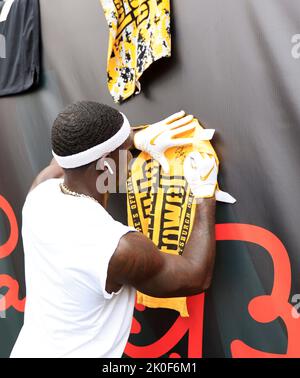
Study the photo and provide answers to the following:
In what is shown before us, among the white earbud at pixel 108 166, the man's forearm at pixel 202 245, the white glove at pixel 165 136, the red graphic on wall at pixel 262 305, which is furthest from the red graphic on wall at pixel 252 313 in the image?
the white earbud at pixel 108 166

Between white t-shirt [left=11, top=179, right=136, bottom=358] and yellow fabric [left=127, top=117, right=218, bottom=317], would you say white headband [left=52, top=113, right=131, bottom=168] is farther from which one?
yellow fabric [left=127, top=117, right=218, bottom=317]

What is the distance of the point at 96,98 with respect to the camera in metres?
1.48

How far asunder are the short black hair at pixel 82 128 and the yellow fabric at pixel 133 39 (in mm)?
324

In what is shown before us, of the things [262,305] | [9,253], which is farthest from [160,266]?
[9,253]

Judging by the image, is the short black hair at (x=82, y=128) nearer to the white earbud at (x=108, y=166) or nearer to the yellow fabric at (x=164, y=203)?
the white earbud at (x=108, y=166)

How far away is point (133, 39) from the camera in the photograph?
4.17 feet

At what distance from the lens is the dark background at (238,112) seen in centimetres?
105

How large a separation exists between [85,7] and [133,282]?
3.31ft

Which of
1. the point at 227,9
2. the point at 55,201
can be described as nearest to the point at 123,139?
the point at 55,201

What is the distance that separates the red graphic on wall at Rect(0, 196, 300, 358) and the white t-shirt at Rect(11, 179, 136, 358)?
31cm

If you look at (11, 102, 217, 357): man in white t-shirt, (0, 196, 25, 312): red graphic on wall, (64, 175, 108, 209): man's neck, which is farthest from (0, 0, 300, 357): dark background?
(0, 196, 25, 312): red graphic on wall

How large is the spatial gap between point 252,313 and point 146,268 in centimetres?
41

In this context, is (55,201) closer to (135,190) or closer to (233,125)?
(135,190)

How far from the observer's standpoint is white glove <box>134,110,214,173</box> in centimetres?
116
